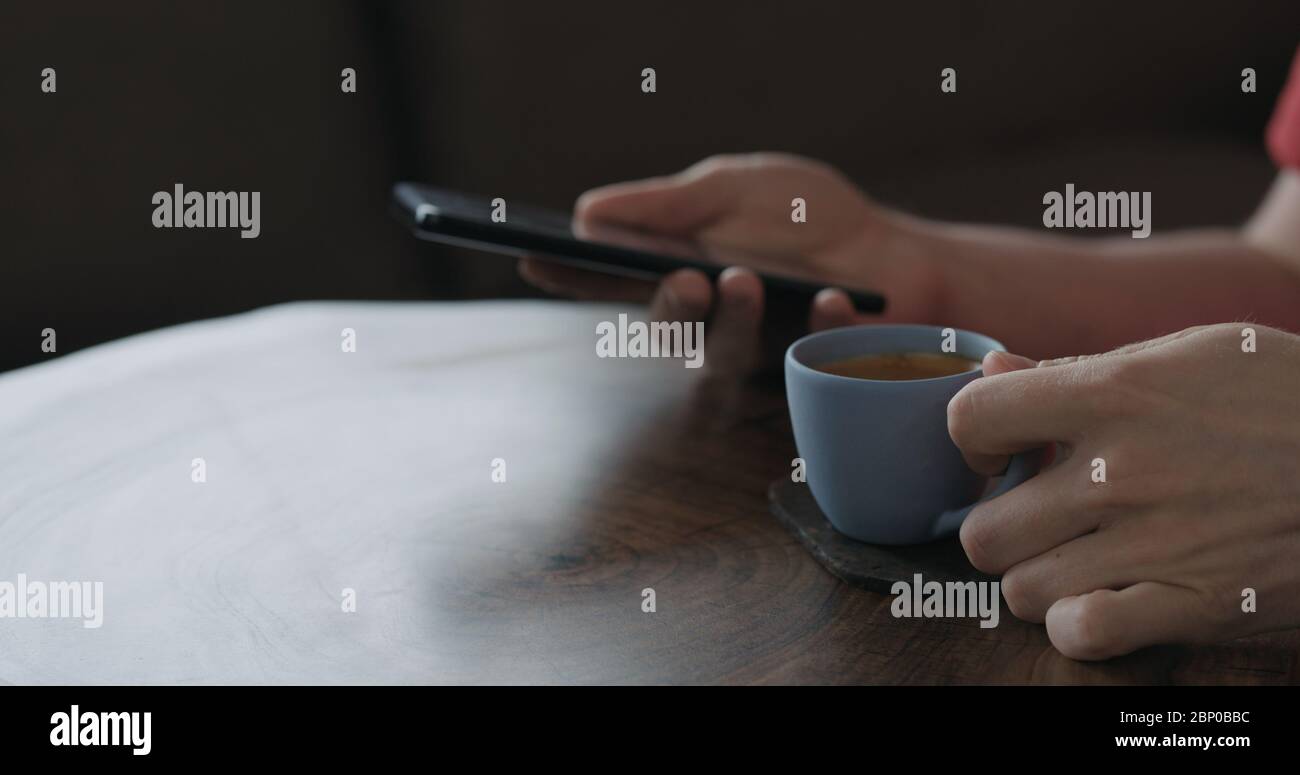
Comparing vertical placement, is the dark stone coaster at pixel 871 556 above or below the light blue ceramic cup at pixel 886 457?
below

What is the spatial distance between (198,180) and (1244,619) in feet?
A: 4.54

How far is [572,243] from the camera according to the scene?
2.38 feet

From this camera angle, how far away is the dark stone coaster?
521 mm

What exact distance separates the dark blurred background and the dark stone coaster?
3.76ft

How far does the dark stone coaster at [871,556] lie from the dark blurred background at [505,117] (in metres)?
1.15

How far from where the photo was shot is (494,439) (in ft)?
2.38

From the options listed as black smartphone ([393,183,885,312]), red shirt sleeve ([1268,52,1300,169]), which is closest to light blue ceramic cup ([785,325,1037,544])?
black smartphone ([393,183,885,312])

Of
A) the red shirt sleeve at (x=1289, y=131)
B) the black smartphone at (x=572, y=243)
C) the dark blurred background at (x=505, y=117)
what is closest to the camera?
the black smartphone at (x=572, y=243)

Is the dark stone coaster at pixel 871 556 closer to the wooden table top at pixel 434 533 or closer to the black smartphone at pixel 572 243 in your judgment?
the wooden table top at pixel 434 533

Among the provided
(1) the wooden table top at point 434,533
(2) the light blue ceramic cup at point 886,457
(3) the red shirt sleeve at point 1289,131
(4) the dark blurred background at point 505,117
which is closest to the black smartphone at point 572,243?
(1) the wooden table top at point 434,533

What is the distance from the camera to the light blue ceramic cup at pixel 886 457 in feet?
1.70

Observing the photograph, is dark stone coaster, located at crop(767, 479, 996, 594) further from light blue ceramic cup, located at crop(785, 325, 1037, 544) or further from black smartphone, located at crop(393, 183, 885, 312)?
black smartphone, located at crop(393, 183, 885, 312)

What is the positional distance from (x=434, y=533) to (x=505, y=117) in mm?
1335
